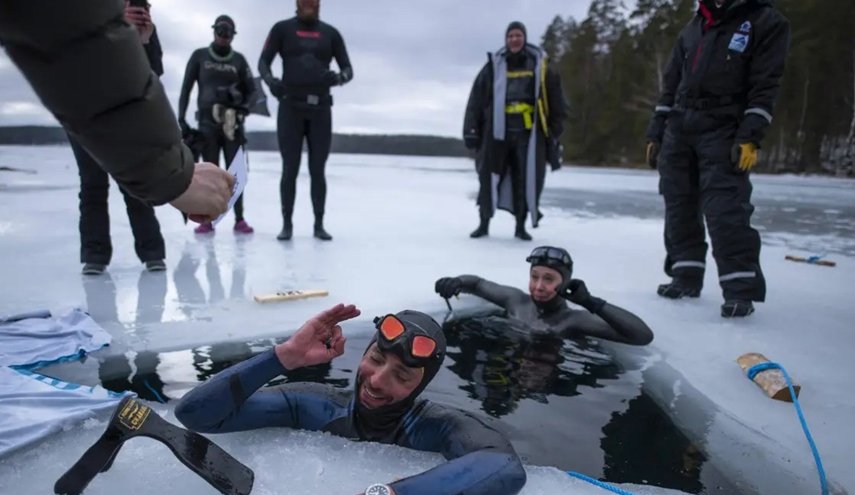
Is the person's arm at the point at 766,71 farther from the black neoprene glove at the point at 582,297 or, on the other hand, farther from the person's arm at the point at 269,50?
the person's arm at the point at 269,50

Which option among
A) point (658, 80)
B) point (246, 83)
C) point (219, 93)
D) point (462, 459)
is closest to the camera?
point (462, 459)

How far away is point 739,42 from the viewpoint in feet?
10.9

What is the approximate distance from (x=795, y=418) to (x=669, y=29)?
104 ft

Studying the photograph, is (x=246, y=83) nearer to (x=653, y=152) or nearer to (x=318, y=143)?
(x=318, y=143)

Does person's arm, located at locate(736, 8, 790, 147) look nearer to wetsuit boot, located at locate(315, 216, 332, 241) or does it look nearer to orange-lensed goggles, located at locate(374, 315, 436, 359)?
orange-lensed goggles, located at locate(374, 315, 436, 359)

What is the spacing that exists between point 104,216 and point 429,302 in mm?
2314

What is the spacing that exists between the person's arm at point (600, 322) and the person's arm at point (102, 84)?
2.47 m

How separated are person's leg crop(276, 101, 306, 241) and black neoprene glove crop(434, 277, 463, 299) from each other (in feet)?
7.75

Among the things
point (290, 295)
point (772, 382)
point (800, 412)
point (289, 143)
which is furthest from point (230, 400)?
point (289, 143)

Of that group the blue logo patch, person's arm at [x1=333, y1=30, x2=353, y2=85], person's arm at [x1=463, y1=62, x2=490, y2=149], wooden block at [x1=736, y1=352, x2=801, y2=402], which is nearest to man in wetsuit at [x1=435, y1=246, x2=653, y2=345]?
wooden block at [x1=736, y1=352, x2=801, y2=402]

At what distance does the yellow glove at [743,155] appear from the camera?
3240 millimetres

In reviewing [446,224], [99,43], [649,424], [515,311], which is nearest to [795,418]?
[649,424]

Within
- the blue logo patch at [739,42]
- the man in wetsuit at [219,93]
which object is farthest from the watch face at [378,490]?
the man in wetsuit at [219,93]

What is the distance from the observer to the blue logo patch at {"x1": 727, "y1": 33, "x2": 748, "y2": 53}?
10.8ft
